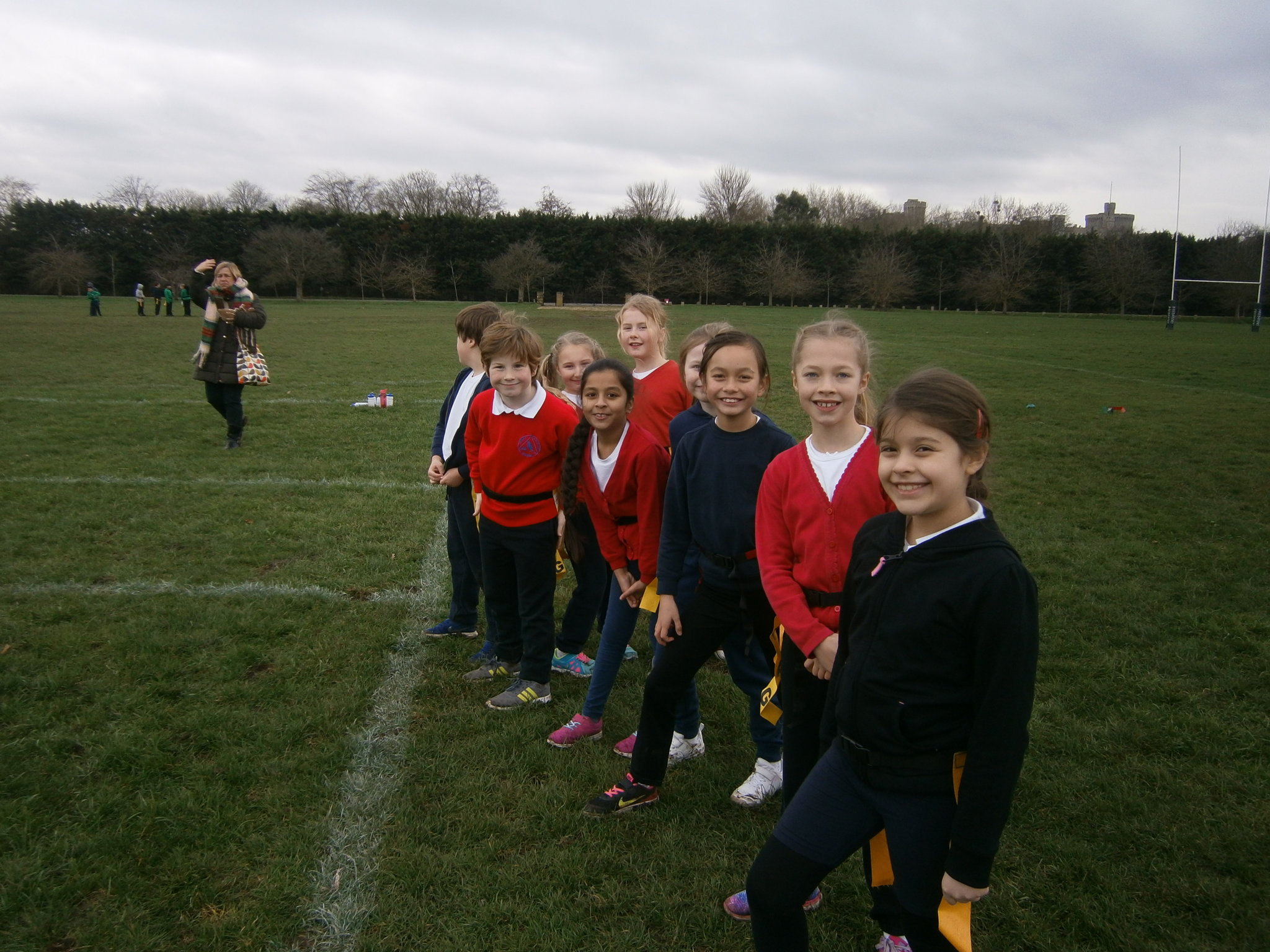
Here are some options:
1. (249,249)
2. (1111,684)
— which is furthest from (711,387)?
(249,249)

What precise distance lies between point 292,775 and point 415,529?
3.36 metres

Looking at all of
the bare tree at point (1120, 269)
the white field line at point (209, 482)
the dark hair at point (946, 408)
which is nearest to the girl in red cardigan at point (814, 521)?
the dark hair at point (946, 408)

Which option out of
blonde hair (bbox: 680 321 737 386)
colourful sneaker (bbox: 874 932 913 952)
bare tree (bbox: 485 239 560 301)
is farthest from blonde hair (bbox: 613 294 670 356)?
bare tree (bbox: 485 239 560 301)

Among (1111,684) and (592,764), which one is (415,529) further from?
(1111,684)

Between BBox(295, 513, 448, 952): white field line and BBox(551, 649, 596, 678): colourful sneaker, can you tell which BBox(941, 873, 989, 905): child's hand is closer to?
BBox(295, 513, 448, 952): white field line

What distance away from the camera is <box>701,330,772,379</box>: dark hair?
108 inches

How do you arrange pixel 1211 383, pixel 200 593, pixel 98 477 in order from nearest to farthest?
pixel 200 593, pixel 98 477, pixel 1211 383

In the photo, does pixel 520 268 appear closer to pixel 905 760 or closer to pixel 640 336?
pixel 640 336

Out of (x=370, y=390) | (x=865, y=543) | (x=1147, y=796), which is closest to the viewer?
(x=865, y=543)

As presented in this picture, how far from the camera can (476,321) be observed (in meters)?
4.16

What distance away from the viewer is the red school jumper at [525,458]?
12.0 ft

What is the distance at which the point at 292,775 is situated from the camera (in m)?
3.19

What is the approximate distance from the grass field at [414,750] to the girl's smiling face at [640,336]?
167 cm

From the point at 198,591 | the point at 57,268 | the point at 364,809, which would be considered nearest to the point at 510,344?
the point at 364,809
